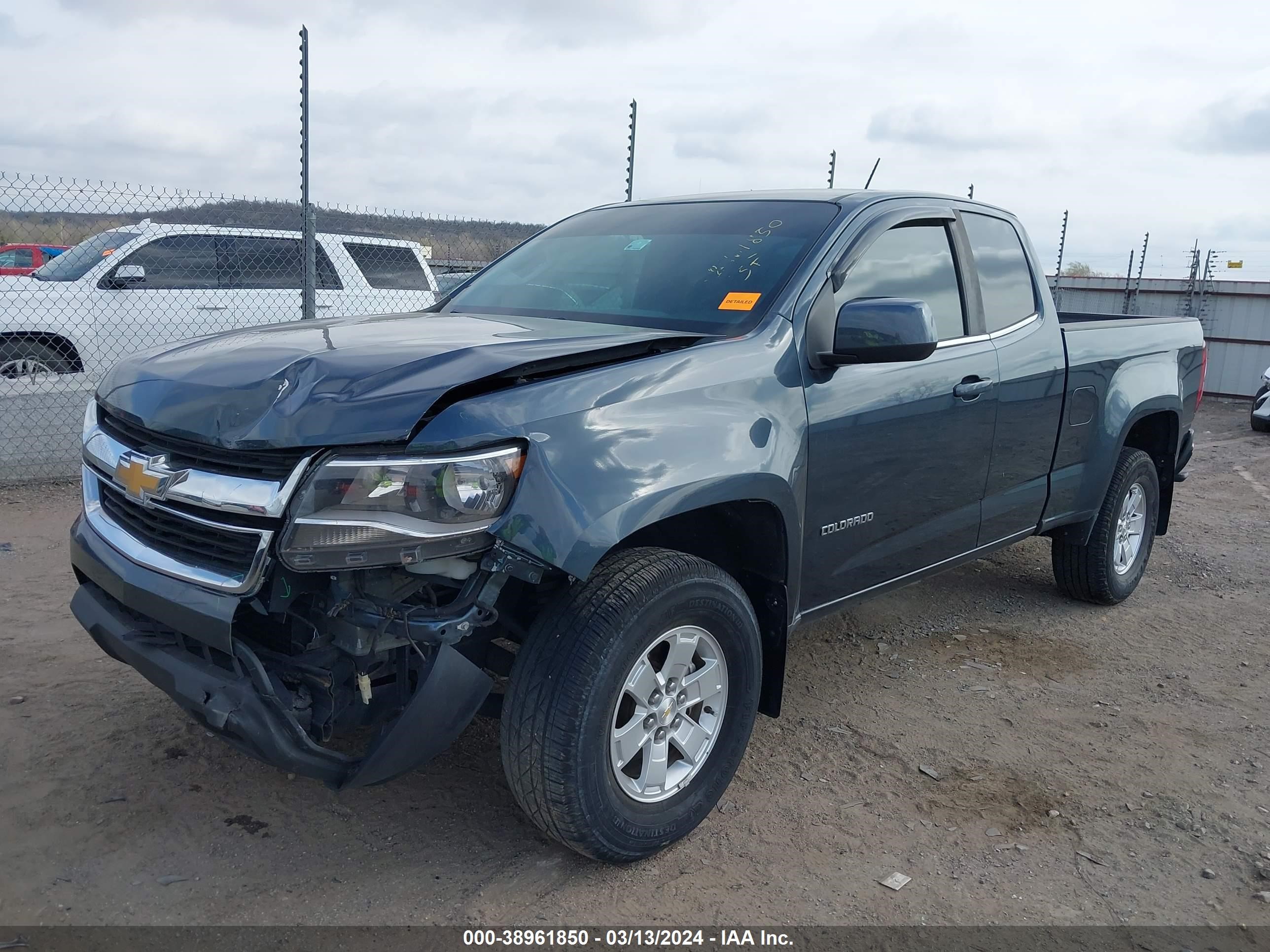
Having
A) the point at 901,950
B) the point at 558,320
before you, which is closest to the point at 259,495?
the point at 558,320

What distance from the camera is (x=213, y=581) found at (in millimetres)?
2373

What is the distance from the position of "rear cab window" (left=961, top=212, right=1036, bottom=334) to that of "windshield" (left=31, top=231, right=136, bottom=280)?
697cm

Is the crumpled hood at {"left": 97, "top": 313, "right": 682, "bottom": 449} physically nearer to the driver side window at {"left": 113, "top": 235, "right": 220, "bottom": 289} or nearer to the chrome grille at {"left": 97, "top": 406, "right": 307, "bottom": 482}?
the chrome grille at {"left": 97, "top": 406, "right": 307, "bottom": 482}

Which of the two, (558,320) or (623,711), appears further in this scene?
(558,320)

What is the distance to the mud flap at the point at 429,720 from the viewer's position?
2328 millimetres

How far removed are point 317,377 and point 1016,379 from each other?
274 centimetres

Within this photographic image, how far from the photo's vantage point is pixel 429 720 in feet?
7.70

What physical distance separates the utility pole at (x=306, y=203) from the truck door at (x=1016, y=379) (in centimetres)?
381

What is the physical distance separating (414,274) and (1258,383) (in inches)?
491

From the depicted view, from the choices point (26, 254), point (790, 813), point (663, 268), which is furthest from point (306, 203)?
point (26, 254)

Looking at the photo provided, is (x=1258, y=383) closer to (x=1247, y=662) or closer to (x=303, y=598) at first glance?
(x=1247, y=662)

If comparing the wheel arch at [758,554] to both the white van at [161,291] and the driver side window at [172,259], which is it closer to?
the white van at [161,291]

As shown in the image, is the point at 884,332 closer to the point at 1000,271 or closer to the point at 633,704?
the point at 633,704

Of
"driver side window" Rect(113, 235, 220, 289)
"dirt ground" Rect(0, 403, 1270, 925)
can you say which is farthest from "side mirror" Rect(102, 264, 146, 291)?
"dirt ground" Rect(0, 403, 1270, 925)
